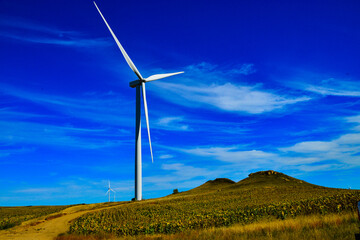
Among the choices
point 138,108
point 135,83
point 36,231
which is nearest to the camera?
point 36,231

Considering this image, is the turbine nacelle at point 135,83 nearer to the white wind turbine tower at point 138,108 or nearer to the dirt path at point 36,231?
the white wind turbine tower at point 138,108

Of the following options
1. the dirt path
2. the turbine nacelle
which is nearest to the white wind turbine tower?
the turbine nacelle

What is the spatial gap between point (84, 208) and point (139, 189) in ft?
39.0

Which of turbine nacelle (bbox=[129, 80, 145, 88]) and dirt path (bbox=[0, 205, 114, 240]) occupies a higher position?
turbine nacelle (bbox=[129, 80, 145, 88])

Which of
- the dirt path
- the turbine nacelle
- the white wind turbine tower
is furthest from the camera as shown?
the turbine nacelle

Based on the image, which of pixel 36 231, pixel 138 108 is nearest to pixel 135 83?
pixel 138 108

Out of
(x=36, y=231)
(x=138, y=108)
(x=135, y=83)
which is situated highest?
(x=135, y=83)

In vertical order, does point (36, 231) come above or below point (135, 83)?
below

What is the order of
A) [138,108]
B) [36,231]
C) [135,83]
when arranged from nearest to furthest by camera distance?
[36,231], [138,108], [135,83]

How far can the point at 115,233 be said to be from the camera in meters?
27.0

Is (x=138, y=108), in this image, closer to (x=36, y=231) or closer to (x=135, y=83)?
(x=135, y=83)

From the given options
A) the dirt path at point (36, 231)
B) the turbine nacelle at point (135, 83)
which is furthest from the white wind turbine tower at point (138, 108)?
the dirt path at point (36, 231)

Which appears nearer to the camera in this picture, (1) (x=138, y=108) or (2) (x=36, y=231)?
(2) (x=36, y=231)

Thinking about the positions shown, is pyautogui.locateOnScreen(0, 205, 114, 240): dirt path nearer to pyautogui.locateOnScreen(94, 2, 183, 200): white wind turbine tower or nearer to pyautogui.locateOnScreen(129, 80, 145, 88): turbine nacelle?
pyautogui.locateOnScreen(94, 2, 183, 200): white wind turbine tower
